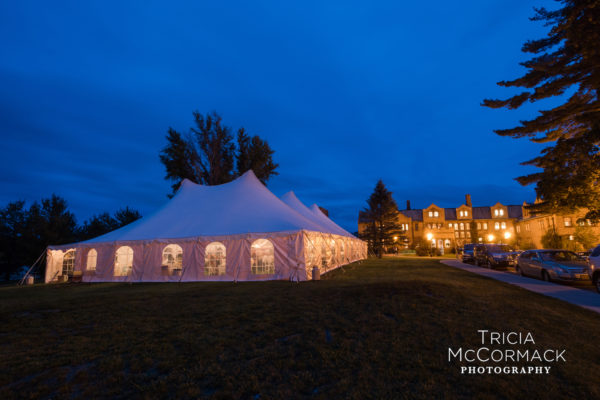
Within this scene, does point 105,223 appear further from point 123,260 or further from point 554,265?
point 554,265

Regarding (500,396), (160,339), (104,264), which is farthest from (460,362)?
(104,264)

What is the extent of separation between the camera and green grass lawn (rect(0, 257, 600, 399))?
3174 millimetres

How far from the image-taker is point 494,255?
19.1m

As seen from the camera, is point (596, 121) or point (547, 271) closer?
point (596, 121)

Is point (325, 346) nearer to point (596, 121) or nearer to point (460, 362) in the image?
point (460, 362)

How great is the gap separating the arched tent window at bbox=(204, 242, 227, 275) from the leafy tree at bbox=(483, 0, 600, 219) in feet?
45.8

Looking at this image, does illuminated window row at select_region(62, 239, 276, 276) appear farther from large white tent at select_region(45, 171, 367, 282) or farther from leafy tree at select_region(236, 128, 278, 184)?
leafy tree at select_region(236, 128, 278, 184)

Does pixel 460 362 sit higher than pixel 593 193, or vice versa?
pixel 593 193

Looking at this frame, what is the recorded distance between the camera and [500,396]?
293 centimetres

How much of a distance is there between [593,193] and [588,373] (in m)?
11.0

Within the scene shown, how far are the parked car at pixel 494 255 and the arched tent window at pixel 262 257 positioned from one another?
15.0m

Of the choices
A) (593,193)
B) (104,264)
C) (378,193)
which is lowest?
(104,264)

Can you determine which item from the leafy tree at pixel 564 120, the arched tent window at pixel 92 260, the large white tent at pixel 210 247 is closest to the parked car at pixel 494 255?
the leafy tree at pixel 564 120

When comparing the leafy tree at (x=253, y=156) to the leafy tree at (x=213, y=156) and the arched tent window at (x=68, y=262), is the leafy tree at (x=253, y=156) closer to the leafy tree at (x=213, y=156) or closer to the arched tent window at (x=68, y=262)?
the leafy tree at (x=213, y=156)
